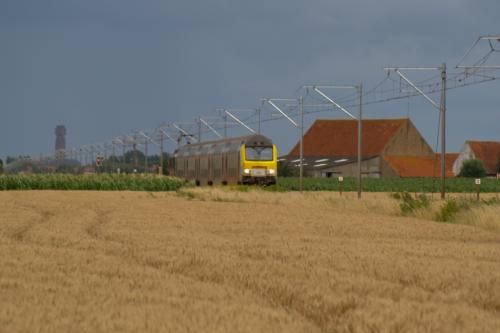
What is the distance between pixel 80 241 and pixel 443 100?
25.6 m

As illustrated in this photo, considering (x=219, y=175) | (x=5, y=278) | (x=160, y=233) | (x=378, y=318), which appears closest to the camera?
(x=378, y=318)

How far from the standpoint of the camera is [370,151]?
11562cm

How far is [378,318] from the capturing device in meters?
9.02

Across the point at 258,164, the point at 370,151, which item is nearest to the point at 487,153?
the point at 370,151

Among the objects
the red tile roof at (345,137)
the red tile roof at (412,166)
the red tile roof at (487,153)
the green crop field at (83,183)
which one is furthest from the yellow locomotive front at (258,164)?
the red tile roof at (487,153)

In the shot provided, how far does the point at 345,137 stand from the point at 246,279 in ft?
367

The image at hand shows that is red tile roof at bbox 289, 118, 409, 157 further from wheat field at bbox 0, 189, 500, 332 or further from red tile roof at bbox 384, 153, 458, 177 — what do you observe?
wheat field at bbox 0, 189, 500, 332

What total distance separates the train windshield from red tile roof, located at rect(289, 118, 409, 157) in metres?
53.4

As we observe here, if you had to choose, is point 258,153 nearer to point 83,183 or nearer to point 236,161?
point 236,161

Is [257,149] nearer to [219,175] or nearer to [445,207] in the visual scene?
[219,175]

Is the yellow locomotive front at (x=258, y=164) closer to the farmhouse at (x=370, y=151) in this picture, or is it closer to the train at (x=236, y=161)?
the train at (x=236, y=161)

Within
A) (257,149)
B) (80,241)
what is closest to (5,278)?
(80,241)

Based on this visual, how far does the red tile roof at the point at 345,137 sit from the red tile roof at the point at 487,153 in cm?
1572

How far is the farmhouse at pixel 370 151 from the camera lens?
113 m
